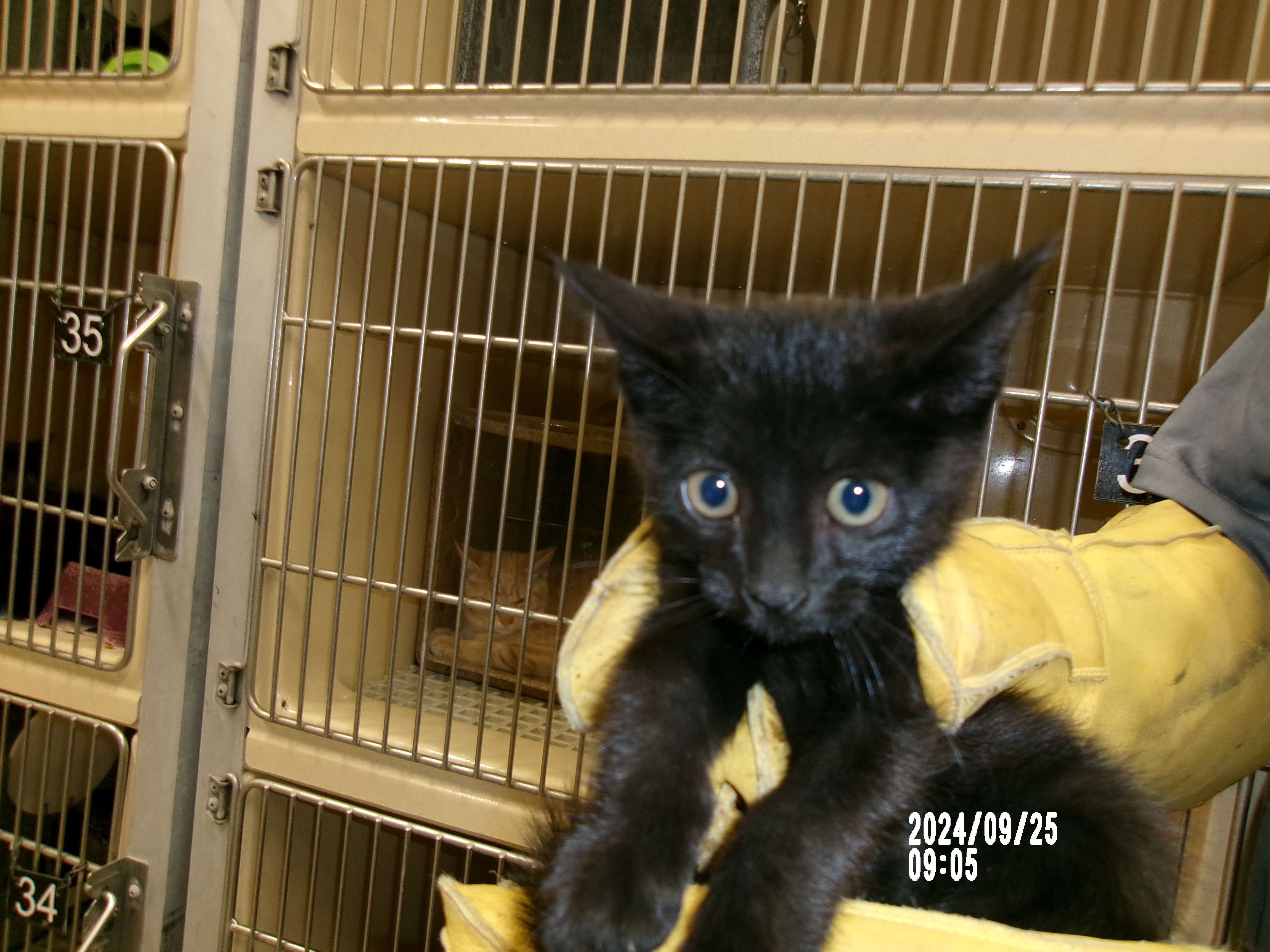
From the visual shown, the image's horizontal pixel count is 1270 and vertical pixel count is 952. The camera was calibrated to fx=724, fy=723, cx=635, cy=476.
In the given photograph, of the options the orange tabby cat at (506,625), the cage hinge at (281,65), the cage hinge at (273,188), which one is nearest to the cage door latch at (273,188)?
the cage hinge at (273,188)

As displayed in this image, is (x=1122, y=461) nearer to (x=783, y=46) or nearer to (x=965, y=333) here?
(x=965, y=333)

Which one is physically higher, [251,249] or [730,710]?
[251,249]

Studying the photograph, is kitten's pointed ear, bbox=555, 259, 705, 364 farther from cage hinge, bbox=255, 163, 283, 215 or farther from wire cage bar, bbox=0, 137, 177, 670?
wire cage bar, bbox=0, 137, 177, 670

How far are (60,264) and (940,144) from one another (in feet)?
4.07

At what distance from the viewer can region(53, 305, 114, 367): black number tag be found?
107 cm

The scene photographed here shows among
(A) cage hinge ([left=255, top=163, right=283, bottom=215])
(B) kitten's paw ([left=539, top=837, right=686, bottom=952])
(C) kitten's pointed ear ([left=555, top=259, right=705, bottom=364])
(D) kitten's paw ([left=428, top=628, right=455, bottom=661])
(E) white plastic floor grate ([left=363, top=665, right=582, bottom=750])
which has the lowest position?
(E) white plastic floor grate ([left=363, top=665, right=582, bottom=750])

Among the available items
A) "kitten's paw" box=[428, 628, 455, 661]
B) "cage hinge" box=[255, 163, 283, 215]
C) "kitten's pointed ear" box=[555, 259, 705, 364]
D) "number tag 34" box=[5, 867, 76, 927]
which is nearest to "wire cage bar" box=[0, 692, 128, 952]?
"number tag 34" box=[5, 867, 76, 927]

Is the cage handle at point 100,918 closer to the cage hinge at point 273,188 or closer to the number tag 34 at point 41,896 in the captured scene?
the number tag 34 at point 41,896

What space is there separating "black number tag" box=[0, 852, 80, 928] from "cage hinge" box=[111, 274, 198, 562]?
0.54 m

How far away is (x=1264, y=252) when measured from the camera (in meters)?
0.92

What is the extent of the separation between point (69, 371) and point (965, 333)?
1.71 m

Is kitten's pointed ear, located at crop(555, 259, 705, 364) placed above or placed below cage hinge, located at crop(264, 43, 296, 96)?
below

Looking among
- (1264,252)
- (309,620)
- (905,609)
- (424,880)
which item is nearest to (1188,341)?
(1264,252)

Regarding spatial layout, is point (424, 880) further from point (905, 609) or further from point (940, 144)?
point (940, 144)
